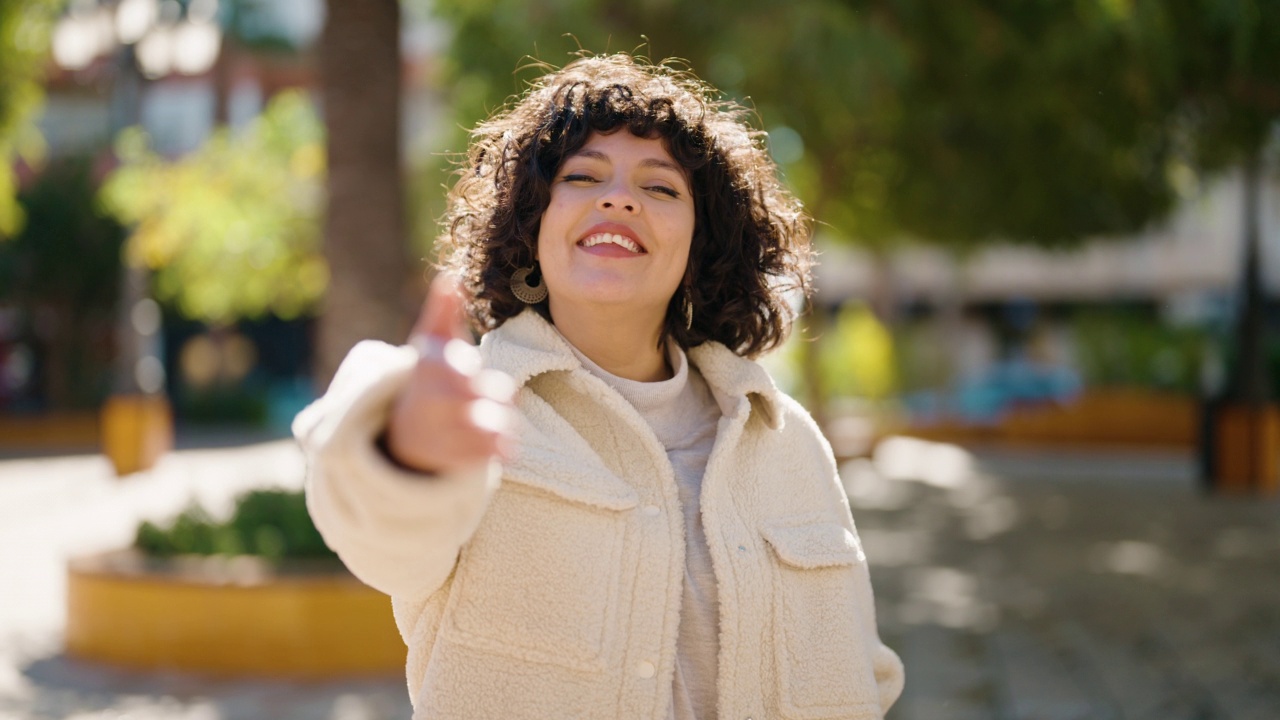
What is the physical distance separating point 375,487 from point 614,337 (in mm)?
799

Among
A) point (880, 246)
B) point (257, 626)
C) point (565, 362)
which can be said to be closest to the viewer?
point (565, 362)

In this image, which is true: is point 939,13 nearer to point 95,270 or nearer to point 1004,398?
point 1004,398

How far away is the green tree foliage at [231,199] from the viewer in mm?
12219

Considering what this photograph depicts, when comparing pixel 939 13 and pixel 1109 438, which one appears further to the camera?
pixel 1109 438

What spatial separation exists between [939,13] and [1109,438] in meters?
13.3

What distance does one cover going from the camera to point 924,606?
780 centimetres

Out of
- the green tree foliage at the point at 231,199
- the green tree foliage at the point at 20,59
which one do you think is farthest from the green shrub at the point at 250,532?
the green tree foliage at the point at 231,199

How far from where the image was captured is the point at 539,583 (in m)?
1.86

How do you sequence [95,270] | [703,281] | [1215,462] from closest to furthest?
[703,281] < [1215,462] < [95,270]

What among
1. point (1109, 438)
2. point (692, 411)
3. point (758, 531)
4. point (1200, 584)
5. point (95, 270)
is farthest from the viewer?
point (95, 270)

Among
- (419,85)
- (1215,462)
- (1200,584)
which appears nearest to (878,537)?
(1200,584)

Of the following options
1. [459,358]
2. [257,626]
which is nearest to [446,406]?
[459,358]

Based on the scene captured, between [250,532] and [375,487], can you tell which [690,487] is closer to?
[375,487]

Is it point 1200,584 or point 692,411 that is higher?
point 692,411
